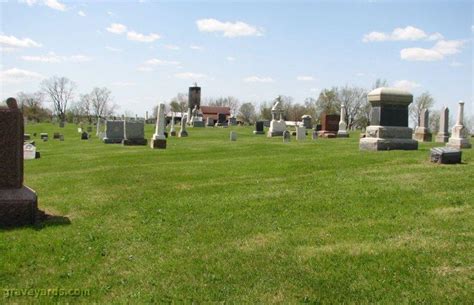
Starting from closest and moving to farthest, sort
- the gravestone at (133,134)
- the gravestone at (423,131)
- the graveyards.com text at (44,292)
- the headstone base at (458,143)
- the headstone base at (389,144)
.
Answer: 1. the graveyards.com text at (44,292)
2. the headstone base at (389,144)
3. the headstone base at (458,143)
4. the gravestone at (133,134)
5. the gravestone at (423,131)

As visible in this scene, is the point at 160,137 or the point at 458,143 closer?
the point at 458,143

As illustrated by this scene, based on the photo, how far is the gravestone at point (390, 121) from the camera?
600 inches

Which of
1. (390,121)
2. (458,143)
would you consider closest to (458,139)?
(458,143)

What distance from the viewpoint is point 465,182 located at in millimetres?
8922

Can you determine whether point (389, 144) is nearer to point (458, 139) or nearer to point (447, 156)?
point (447, 156)

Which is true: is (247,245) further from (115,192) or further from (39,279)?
(115,192)

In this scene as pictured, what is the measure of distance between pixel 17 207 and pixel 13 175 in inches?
21.6

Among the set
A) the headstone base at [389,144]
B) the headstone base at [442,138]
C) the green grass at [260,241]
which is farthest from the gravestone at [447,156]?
the headstone base at [442,138]

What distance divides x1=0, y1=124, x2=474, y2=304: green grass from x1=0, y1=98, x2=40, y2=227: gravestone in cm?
33

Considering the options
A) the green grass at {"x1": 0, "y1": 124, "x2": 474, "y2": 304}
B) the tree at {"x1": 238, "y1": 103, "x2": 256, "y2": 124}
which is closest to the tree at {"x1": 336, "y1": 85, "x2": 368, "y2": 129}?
the tree at {"x1": 238, "y1": 103, "x2": 256, "y2": 124}

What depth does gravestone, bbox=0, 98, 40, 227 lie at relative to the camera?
659cm

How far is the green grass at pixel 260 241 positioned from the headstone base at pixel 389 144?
175 inches

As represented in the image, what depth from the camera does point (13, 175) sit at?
686 cm

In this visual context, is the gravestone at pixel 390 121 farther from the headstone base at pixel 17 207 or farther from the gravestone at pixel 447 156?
the headstone base at pixel 17 207
